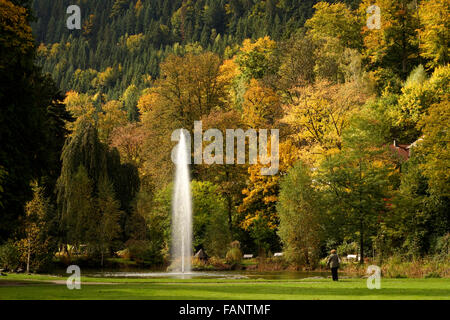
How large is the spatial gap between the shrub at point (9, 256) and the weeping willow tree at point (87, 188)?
9.96 metres

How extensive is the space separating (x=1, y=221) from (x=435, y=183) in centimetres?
2687

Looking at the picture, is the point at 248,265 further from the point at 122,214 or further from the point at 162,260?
the point at 122,214

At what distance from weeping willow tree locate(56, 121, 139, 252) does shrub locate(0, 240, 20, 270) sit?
996cm

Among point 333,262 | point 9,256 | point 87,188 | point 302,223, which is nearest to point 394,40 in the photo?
point 302,223

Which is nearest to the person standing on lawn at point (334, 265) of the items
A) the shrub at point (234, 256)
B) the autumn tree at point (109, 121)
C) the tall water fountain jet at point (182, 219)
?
the tall water fountain jet at point (182, 219)

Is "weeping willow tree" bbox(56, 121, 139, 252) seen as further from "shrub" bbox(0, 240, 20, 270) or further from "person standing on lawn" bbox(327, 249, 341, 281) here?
"person standing on lawn" bbox(327, 249, 341, 281)

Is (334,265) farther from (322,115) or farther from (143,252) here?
(322,115)

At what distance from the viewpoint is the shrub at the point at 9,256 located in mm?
35375

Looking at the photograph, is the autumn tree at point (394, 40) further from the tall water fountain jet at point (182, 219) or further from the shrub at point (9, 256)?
the shrub at point (9, 256)

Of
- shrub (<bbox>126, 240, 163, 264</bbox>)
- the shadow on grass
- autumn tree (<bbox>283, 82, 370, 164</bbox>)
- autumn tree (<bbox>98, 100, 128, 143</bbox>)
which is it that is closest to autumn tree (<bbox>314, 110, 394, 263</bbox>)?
autumn tree (<bbox>283, 82, 370, 164</bbox>)

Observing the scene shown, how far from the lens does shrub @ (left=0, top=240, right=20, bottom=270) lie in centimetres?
3538

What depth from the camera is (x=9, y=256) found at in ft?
116

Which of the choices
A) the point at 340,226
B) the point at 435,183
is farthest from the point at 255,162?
the point at 435,183
